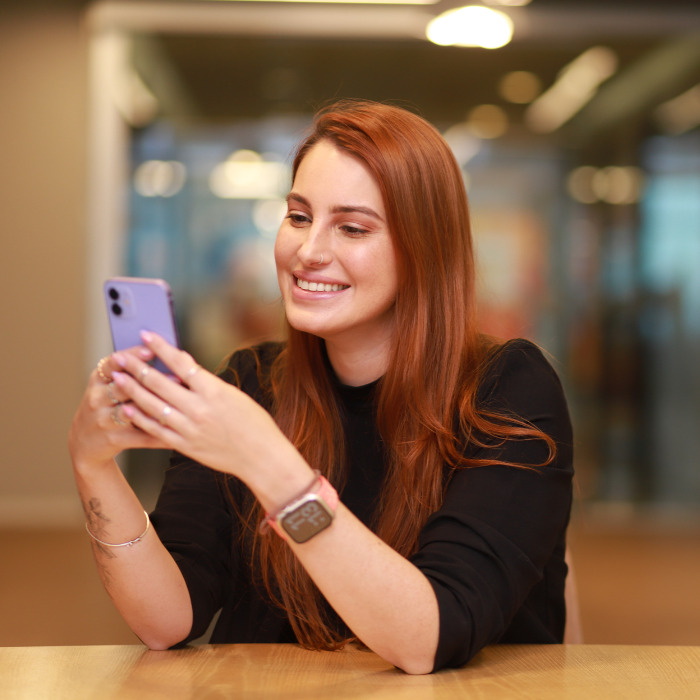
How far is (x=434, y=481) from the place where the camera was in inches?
55.6

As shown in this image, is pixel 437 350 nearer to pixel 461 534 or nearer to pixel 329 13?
pixel 461 534

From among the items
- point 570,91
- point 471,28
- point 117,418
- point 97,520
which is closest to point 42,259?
point 471,28

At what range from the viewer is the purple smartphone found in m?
1.04

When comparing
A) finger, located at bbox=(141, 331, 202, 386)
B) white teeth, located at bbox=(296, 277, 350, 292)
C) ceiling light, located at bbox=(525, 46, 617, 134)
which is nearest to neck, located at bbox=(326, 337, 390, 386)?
white teeth, located at bbox=(296, 277, 350, 292)

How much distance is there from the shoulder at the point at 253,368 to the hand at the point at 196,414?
66 cm

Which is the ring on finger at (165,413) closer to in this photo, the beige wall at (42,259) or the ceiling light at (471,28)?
the beige wall at (42,259)

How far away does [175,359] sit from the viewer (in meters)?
1.01

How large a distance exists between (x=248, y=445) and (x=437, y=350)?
22.6 inches

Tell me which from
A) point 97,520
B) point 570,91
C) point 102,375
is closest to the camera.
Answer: point 102,375

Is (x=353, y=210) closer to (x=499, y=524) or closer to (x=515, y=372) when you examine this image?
(x=515, y=372)

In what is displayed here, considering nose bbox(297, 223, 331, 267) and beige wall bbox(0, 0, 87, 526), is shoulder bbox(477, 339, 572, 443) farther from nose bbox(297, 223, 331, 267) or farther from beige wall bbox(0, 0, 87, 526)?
beige wall bbox(0, 0, 87, 526)

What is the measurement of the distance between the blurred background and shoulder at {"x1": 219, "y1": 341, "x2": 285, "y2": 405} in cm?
336

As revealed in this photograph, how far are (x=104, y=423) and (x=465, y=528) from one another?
526mm

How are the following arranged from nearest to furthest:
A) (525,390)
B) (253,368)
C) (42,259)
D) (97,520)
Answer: (97,520) → (525,390) → (253,368) → (42,259)
